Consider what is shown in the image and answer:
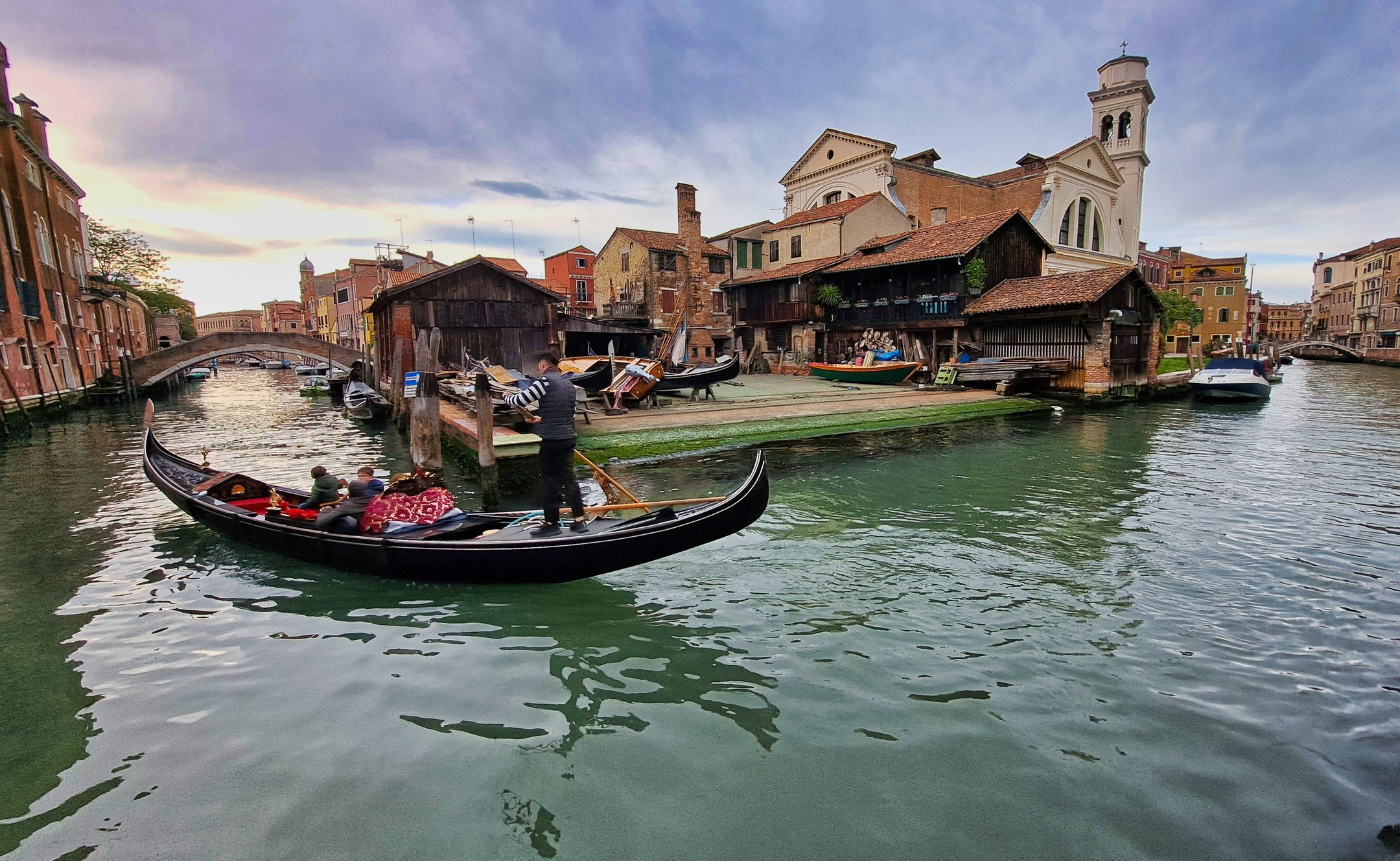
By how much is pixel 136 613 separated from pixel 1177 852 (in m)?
7.67

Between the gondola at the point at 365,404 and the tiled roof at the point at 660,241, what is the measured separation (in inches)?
621

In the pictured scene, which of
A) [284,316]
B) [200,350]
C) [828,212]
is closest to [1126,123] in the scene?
[828,212]

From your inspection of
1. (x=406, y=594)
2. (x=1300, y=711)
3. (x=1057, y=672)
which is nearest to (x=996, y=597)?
(x=1057, y=672)

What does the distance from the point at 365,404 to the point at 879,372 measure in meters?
16.4

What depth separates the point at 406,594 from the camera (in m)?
6.03

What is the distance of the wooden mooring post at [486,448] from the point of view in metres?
9.33

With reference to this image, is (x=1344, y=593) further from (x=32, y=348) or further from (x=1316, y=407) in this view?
(x=32, y=348)

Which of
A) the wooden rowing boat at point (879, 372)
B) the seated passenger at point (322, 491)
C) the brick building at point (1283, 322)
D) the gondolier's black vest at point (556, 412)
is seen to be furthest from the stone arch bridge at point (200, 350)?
the brick building at point (1283, 322)

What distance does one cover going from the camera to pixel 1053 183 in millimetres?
29906

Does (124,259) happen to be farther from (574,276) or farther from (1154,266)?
(1154,266)

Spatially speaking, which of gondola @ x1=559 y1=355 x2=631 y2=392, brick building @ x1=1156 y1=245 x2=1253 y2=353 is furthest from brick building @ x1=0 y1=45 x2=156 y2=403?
brick building @ x1=1156 y1=245 x2=1253 y2=353

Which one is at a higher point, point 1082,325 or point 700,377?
point 1082,325

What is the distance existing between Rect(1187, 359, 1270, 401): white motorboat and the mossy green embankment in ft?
28.4

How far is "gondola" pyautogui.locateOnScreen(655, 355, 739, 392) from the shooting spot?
16.9 m
